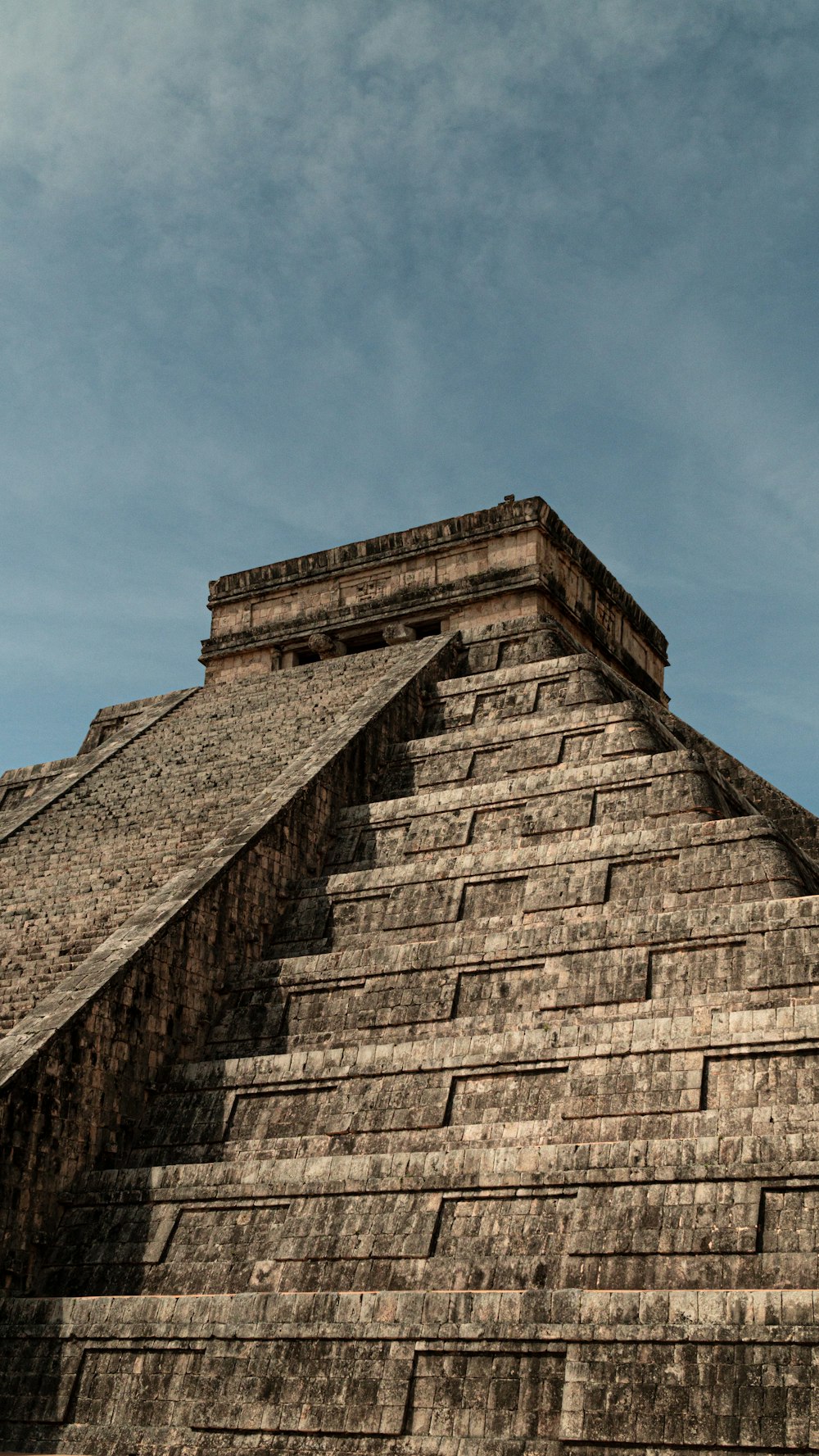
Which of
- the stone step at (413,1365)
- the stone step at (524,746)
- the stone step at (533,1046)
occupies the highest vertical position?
the stone step at (524,746)

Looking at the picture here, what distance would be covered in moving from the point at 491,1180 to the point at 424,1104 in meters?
0.96

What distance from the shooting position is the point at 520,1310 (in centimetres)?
743

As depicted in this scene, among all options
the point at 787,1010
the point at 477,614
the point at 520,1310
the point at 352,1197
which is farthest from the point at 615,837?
the point at 477,614

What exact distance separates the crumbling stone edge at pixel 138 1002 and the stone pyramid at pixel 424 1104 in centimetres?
3

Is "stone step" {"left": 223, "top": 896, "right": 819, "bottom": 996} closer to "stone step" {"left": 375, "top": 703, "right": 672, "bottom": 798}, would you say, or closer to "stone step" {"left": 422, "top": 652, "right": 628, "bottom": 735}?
"stone step" {"left": 375, "top": 703, "right": 672, "bottom": 798}

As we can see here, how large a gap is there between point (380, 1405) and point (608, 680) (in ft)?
29.0

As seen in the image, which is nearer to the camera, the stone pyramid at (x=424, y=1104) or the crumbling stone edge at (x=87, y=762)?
the stone pyramid at (x=424, y=1104)

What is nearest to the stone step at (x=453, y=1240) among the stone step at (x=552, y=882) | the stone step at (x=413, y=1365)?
the stone step at (x=413, y=1365)

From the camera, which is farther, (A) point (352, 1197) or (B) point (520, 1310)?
(A) point (352, 1197)

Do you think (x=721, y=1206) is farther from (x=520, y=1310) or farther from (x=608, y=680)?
(x=608, y=680)

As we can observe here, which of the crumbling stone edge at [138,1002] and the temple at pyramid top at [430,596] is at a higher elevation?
the temple at pyramid top at [430,596]

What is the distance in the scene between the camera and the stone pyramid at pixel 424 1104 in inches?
289

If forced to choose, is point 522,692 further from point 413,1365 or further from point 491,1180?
point 413,1365

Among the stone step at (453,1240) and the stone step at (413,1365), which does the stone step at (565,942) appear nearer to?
the stone step at (453,1240)
